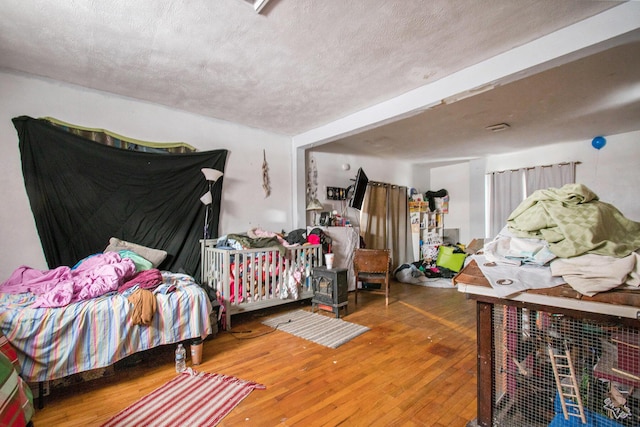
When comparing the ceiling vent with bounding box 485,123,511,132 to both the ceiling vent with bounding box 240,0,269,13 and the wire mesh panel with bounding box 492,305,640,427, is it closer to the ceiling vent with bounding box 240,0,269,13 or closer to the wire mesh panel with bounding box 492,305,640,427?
the wire mesh panel with bounding box 492,305,640,427

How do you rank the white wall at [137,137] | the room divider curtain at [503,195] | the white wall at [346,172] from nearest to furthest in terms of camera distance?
the white wall at [137,137] < the white wall at [346,172] < the room divider curtain at [503,195]

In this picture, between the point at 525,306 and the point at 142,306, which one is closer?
the point at 525,306

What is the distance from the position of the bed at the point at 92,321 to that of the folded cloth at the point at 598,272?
2386mm

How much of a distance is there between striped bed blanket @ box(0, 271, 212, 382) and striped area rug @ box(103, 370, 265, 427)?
37cm

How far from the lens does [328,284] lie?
335cm

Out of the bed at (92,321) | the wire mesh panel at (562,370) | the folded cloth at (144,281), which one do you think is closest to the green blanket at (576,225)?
the wire mesh panel at (562,370)

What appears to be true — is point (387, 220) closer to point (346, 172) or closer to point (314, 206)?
point (346, 172)

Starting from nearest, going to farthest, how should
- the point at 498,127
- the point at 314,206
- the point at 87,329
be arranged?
the point at 87,329 < the point at 498,127 < the point at 314,206

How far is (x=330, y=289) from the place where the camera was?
3.33 meters

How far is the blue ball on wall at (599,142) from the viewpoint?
13.6ft

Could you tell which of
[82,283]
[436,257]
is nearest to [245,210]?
[82,283]

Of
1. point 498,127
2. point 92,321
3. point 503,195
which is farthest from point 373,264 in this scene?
point 503,195

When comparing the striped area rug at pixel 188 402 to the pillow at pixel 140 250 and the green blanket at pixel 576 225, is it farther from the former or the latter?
the green blanket at pixel 576 225

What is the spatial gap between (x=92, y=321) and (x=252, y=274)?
4.66 ft
